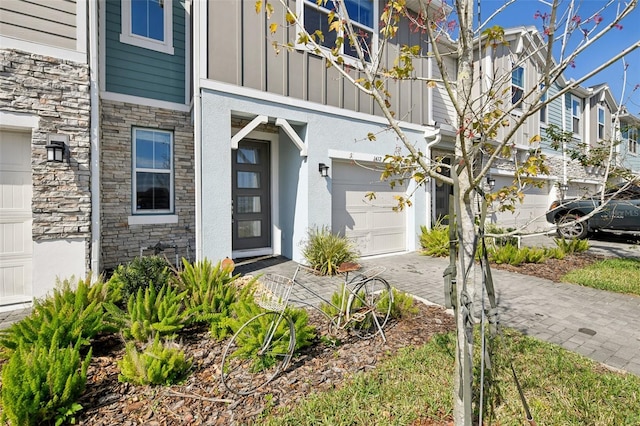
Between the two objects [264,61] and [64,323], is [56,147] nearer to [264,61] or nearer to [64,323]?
[64,323]

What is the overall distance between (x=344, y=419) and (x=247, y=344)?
107cm

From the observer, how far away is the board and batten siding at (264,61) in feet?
18.4

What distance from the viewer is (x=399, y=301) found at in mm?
3951

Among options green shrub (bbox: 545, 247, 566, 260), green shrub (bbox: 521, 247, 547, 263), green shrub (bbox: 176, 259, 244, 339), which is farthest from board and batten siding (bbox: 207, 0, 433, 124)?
green shrub (bbox: 545, 247, 566, 260)

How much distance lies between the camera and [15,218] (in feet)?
15.3

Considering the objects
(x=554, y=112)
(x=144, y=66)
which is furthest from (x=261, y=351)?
(x=554, y=112)

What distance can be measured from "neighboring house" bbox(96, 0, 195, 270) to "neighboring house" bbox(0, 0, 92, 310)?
1.11m

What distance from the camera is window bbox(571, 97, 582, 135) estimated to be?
1494 centimetres

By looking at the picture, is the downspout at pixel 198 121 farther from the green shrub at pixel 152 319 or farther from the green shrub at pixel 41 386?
the green shrub at pixel 41 386

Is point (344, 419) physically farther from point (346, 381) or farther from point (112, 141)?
point (112, 141)

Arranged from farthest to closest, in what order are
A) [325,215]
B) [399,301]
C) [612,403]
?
[325,215] < [399,301] < [612,403]

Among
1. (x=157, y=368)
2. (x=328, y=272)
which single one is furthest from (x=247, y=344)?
(x=328, y=272)

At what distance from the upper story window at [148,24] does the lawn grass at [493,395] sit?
7.09 m

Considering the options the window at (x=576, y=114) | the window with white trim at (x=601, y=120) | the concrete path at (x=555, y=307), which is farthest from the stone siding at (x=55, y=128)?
the window with white trim at (x=601, y=120)
